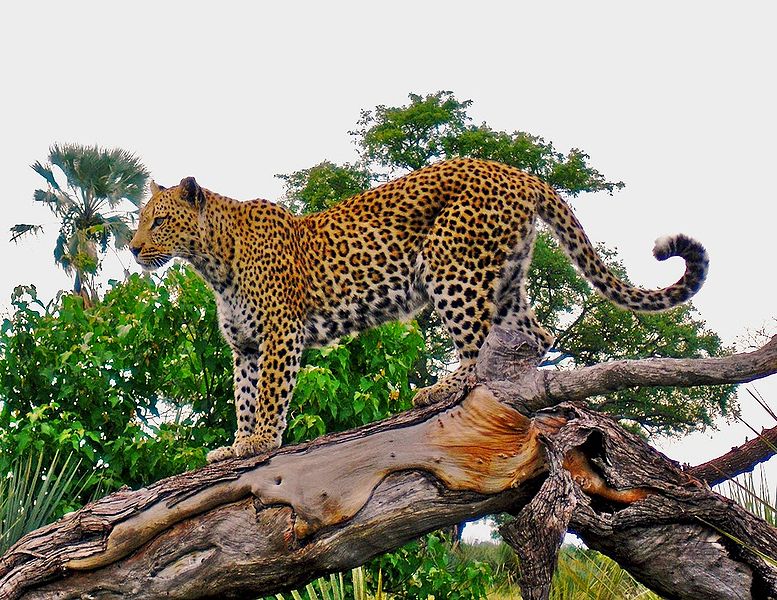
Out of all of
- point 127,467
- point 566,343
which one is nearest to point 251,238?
point 127,467

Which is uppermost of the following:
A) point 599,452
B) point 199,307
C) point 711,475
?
point 199,307

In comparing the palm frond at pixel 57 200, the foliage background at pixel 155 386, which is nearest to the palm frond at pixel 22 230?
the palm frond at pixel 57 200

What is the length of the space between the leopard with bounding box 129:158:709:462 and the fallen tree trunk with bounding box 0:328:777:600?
664mm

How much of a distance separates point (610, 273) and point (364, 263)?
1712 mm

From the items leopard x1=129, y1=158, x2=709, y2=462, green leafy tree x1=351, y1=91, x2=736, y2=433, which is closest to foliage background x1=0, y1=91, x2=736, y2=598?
leopard x1=129, y1=158, x2=709, y2=462

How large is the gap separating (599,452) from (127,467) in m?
6.58

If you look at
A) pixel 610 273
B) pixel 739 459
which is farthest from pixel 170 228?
pixel 739 459

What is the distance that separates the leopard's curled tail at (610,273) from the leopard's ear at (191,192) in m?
2.41

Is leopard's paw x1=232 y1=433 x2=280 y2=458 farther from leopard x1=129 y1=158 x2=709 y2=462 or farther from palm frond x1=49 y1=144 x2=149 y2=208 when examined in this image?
palm frond x1=49 y1=144 x2=149 y2=208

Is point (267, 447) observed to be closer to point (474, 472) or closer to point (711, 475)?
→ point (474, 472)

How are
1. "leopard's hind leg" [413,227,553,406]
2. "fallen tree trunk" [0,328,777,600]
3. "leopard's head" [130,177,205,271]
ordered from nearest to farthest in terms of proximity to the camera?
"fallen tree trunk" [0,328,777,600] → "leopard's hind leg" [413,227,553,406] → "leopard's head" [130,177,205,271]

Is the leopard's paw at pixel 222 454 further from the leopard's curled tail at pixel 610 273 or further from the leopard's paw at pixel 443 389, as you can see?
the leopard's curled tail at pixel 610 273

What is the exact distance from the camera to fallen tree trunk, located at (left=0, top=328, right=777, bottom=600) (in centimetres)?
612

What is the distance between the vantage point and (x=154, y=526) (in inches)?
262
